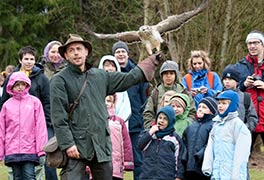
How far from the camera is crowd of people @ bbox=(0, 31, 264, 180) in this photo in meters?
6.37

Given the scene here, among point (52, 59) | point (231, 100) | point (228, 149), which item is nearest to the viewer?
point (228, 149)

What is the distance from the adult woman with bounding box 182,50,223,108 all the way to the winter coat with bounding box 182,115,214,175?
1.17m

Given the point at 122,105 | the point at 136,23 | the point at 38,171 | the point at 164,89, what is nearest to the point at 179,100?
the point at 164,89

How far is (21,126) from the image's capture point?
818cm

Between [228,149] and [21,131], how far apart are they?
98.6 inches

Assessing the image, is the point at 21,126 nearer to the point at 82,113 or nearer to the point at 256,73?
the point at 82,113

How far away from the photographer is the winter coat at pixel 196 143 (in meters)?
7.62

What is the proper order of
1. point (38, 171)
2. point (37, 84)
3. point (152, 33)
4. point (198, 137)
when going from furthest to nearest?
1. point (37, 84)
2. point (38, 171)
3. point (198, 137)
4. point (152, 33)

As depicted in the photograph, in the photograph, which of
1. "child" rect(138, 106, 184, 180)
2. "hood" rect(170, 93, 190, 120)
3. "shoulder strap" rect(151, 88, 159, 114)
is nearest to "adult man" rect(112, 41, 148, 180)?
"shoulder strap" rect(151, 88, 159, 114)

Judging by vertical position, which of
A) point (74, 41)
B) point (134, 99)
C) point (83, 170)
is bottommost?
point (83, 170)

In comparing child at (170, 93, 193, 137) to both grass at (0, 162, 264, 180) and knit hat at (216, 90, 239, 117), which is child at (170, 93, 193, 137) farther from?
grass at (0, 162, 264, 180)

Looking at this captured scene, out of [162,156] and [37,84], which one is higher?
[37,84]

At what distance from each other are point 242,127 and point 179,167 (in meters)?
0.93

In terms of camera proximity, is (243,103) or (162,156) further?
(243,103)
